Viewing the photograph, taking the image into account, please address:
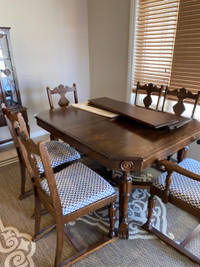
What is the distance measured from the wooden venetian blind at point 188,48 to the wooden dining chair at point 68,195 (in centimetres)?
161

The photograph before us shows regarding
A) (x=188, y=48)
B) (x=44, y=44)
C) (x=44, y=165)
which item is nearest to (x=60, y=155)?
(x=44, y=165)

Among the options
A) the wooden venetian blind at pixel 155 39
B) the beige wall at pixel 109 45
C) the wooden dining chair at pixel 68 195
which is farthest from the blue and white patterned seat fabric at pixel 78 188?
the beige wall at pixel 109 45

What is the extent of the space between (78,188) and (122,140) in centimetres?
43

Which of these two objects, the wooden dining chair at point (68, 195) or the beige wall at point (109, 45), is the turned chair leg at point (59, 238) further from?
the beige wall at point (109, 45)

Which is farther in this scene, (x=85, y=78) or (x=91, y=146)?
(x=85, y=78)

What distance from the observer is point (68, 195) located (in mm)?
1229

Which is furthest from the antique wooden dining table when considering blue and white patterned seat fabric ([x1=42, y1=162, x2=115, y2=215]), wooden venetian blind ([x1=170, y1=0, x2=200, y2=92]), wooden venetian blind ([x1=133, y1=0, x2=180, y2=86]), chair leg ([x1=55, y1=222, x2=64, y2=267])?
wooden venetian blind ([x1=133, y1=0, x2=180, y2=86])

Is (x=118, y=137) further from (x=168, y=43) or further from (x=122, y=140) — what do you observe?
(x=168, y=43)

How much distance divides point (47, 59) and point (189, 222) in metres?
2.88

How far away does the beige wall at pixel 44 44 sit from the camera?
276 cm

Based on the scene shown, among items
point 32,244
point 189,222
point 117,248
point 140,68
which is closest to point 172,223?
point 189,222

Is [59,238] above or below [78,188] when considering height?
below

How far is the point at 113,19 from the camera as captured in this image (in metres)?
2.89

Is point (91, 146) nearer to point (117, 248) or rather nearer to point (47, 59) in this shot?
point (117, 248)
